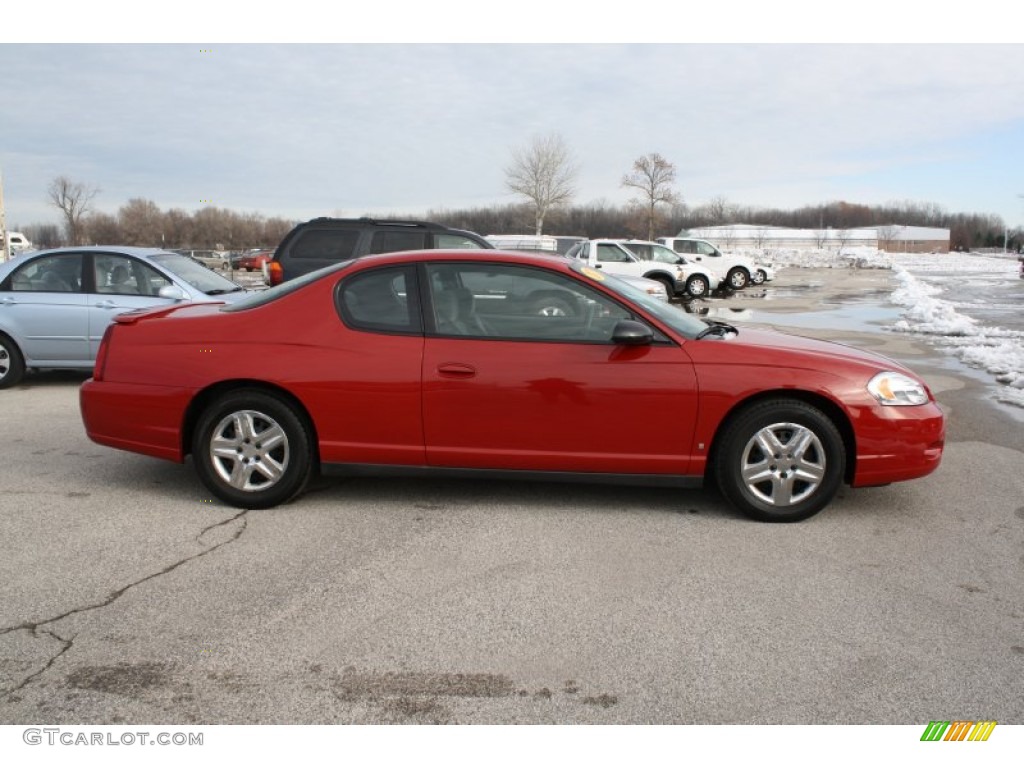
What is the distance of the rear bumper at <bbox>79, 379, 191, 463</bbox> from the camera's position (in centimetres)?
460

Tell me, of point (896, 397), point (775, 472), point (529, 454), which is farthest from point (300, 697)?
point (896, 397)

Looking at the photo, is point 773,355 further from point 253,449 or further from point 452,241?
point 452,241

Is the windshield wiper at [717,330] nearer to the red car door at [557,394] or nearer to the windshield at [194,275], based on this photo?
the red car door at [557,394]

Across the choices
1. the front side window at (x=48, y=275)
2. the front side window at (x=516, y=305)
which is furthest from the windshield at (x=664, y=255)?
the front side window at (x=516, y=305)

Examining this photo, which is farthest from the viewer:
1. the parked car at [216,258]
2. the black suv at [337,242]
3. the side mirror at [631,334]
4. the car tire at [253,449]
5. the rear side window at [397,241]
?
the parked car at [216,258]

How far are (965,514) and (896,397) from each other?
0.90m

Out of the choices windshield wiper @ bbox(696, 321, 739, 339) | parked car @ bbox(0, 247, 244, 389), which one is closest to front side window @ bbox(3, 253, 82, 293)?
parked car @ bbox(0, 247, 244, 389)

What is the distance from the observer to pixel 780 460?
4363 millimetres

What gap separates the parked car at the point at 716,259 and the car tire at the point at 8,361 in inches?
806

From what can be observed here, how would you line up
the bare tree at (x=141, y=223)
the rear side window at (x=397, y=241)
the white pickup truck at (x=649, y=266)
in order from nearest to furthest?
1. the rear side window at (x=397, y=241)
2. the white pickup truck at (x=649, y=266)
3. the bare tree at (x=141, y=223)

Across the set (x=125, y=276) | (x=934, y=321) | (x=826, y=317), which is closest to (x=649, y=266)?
(x=826, y=317)

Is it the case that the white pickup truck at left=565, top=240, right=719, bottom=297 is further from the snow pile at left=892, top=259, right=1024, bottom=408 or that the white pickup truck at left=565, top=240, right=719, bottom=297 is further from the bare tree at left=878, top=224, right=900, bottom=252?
the bare tree at left=878, top=224, right=900, bottom=252

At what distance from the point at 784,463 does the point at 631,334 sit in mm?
1113
